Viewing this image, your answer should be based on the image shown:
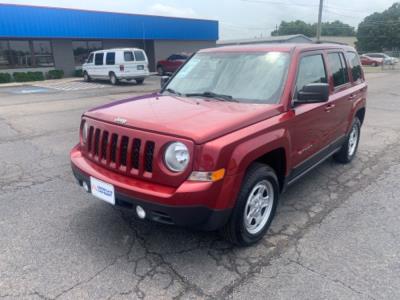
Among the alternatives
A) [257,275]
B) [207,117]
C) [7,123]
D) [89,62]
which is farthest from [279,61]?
[89,62]

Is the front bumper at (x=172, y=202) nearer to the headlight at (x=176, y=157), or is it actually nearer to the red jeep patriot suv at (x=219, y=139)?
the red jeep patriot suv at (x=219, y=139)

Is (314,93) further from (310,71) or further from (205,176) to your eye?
(205,176)

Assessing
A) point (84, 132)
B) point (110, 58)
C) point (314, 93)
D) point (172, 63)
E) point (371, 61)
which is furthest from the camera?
point (371, 61)

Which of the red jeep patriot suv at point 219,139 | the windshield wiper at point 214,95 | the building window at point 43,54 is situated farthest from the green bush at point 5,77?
the windshield wiper at point 214,95

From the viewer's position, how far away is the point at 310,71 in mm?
4008

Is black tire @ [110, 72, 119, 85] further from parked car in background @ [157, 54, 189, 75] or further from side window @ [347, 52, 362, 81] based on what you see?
side window @ [347, 52, 362, 81]

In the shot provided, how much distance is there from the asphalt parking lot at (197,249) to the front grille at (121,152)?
416mm

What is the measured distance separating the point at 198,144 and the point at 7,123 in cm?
832

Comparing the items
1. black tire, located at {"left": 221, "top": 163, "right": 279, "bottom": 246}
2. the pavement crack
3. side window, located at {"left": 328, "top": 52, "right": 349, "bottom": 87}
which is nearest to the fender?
black tire, located at {"left": 221, "top": 163, "right": 279, "bottom": 246}

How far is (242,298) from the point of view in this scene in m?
2.60

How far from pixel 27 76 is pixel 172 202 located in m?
24.6

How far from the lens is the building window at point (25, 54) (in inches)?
939

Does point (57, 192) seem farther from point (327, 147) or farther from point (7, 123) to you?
point (7, 123)

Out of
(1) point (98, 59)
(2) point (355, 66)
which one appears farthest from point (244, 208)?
(1) point (98, 59)
